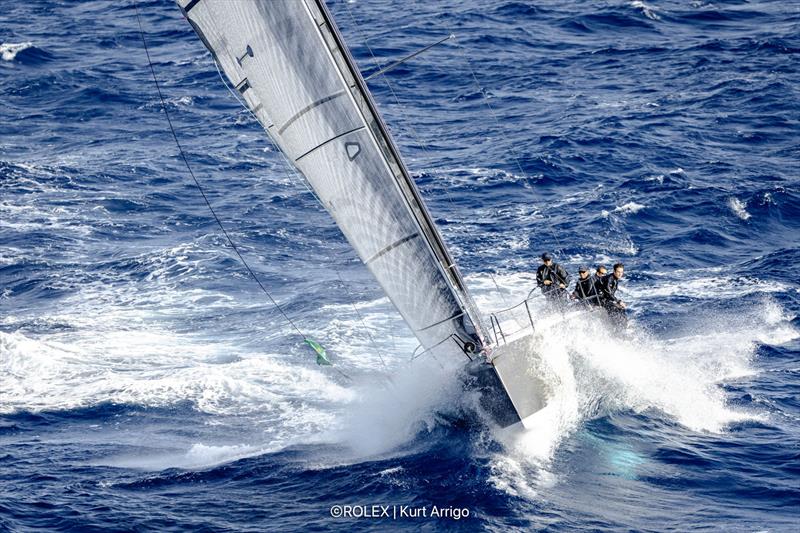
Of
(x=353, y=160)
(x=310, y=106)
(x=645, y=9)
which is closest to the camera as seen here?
(x=310, y=106)

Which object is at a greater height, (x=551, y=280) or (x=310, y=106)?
(x=310, y=106)

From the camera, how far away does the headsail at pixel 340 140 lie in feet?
59.4

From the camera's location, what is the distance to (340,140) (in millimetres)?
18578

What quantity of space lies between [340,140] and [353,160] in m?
0.40

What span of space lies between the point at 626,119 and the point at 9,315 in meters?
21.1

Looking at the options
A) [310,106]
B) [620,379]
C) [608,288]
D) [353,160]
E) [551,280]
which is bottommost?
[620,379]

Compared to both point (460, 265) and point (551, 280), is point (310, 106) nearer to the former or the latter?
point (551, 280)

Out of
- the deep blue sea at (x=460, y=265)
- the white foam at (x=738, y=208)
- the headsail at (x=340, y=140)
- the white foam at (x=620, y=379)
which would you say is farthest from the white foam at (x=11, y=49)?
the white foam at (x=620, y=379)

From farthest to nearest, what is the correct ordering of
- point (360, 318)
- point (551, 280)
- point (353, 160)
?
1. point (360, 318)
2. point (551, 280)
3. point (353, 160)

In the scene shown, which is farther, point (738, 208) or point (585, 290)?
point (738, 208)

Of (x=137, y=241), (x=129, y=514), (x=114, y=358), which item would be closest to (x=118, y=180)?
(x=137, y=241)

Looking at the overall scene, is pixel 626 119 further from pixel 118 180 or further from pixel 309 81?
pixel 309 81

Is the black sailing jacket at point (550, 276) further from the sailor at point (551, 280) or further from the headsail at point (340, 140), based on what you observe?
the headsail at point (340, 140)

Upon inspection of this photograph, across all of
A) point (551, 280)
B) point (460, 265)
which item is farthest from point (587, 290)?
point (460, 265)
